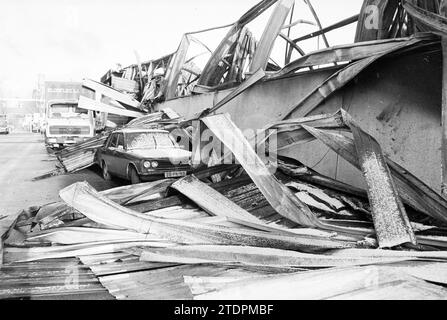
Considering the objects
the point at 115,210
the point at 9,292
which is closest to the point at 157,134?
the point at 115,210

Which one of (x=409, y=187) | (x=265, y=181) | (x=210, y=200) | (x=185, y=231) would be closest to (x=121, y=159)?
(x=210, y=200)

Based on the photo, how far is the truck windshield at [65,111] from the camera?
18.9 meters

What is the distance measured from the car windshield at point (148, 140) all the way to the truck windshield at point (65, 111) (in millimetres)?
10340

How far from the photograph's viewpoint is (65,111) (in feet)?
63.5

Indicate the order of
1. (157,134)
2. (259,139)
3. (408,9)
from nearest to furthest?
(408,9)
(259,139)
(157,134)

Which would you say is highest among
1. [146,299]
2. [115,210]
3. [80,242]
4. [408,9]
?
[408,9]

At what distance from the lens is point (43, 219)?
16.5 feet

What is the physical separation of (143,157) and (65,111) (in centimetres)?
1288

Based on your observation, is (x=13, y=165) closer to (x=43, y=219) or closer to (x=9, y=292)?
(x=43, y=219)

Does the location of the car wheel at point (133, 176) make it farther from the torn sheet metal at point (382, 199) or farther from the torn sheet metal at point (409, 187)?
the torn sheet metal at point (382, 199)

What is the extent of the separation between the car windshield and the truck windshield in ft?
33.9

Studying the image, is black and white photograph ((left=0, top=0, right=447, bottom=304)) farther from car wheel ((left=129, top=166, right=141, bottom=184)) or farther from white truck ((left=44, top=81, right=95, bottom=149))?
white truck ((left=44, top=81, right=95, bottom=149))

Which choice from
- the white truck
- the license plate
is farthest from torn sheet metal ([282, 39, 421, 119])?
the white truck
